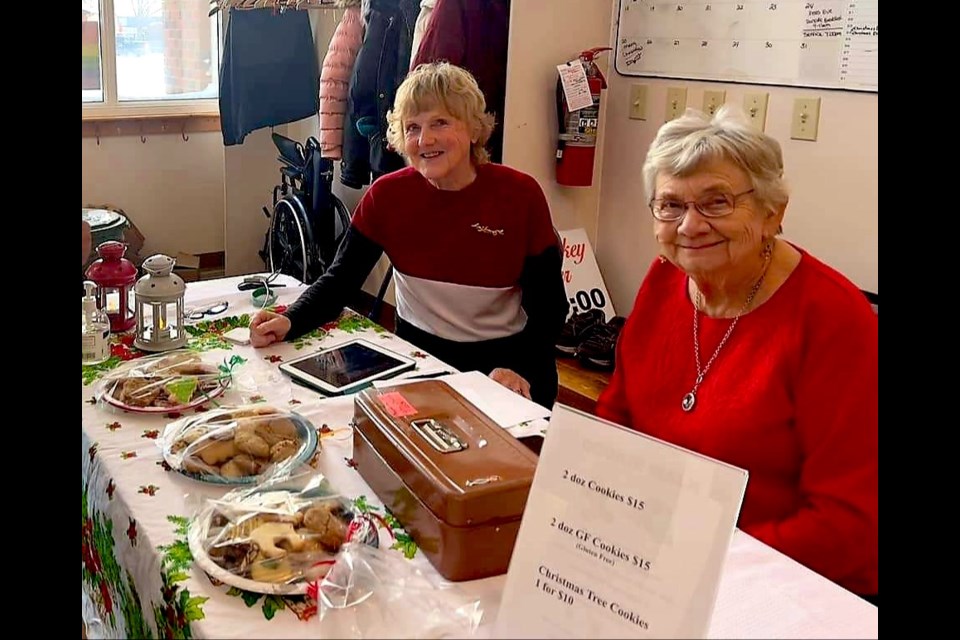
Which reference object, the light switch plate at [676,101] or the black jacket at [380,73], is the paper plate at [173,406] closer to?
the black jacket at [380,73]

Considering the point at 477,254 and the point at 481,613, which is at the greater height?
the point at 477,254

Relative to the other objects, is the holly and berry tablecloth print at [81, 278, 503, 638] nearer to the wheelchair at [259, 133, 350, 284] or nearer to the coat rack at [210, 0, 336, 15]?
the wheelchair at [259, 133, 350, 284]

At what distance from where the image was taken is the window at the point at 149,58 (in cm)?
438

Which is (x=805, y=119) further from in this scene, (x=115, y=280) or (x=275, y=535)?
(x=275, y=535)

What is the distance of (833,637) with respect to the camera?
3.21 feet

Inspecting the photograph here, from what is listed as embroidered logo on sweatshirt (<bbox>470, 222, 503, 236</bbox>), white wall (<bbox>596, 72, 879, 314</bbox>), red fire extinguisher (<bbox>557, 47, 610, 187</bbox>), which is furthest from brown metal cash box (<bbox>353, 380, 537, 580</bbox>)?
red fire extinguisher (<bbox>557, 47, 610, 187</bbox>)

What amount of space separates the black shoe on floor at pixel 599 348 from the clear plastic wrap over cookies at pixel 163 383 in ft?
5.81

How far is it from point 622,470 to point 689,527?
0.08 meters

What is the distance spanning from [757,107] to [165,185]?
3.09 meters

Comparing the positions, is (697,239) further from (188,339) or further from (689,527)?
(188,339)

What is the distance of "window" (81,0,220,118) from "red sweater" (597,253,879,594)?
3787 millimetres

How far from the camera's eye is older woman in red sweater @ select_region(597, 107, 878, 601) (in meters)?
1.26
